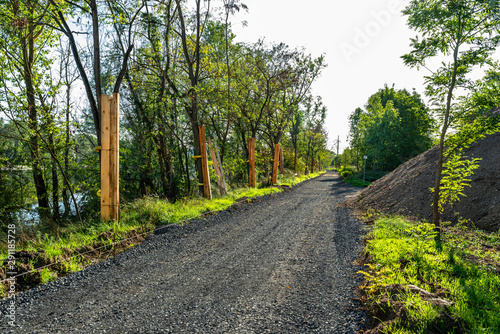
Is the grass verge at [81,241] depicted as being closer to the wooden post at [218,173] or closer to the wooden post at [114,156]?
the wooden post at [114,156]

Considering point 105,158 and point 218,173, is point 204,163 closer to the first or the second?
point 218,173

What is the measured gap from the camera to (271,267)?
3.85m

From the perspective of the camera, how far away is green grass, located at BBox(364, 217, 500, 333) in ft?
7.14

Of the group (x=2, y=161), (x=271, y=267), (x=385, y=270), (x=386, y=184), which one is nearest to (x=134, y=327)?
(x=271, y=267)

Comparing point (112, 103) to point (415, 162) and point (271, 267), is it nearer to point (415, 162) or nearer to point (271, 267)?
point (271, 267)

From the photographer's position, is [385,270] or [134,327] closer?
[134,327]

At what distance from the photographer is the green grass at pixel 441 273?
218cm

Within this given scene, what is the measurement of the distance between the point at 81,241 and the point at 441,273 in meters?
5.67

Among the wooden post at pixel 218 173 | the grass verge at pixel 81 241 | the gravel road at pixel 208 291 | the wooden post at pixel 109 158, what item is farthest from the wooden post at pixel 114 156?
the wooden post at pixel 218 173

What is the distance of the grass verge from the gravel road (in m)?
0.24

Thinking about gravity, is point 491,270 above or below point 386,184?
below

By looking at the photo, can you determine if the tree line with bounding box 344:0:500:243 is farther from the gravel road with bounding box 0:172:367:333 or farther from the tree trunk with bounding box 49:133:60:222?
the tree trunk with bounding box 49:133:60:222

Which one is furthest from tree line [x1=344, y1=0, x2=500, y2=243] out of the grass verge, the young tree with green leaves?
the grass verge

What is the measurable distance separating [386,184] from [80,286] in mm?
10315
